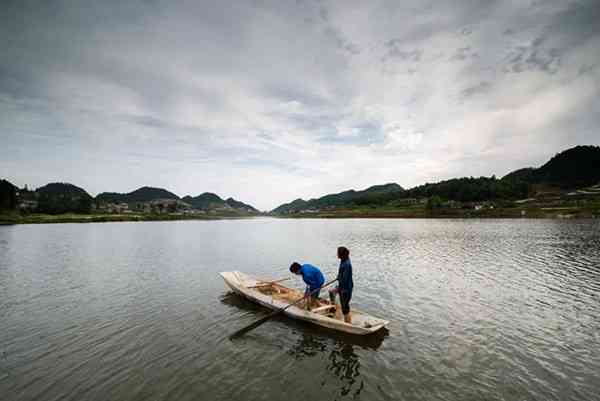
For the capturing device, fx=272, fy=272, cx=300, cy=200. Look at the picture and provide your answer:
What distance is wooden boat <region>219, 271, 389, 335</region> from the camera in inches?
472

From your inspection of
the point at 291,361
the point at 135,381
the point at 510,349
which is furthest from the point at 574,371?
the point at 135,381

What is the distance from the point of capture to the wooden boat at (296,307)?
472 inches

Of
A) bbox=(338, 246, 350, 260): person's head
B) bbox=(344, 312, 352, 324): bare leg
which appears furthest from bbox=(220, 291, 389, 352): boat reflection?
bbox=(338, 246, 350, 260): person's head

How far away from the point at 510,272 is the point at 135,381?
27933mm

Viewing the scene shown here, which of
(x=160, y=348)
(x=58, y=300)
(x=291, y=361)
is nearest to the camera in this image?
(x=291, y=361)

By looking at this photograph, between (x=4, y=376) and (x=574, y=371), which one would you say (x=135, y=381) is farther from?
(x=574, y=371)

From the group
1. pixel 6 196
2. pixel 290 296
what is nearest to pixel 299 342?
pixel 290 296

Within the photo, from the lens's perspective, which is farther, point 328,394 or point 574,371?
point 574,371

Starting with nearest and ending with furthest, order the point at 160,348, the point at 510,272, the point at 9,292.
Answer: the point at 160,348
the point at 9,292
the point at 510,272

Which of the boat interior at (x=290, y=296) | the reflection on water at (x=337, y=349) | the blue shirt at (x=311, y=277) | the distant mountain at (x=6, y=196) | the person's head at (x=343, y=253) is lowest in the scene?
the reflection on water at (x=337, y=349)

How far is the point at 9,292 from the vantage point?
18781mm

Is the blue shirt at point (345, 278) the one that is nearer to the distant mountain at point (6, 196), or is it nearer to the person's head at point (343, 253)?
the person's head at point (343, 253)

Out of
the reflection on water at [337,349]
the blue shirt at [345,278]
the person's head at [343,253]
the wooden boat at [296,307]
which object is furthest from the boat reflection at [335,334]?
the person's head at [343,253]

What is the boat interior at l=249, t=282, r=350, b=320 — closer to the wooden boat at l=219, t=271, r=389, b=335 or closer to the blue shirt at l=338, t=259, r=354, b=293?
the wooden boat at l=219, t=271, r=389, b=335
